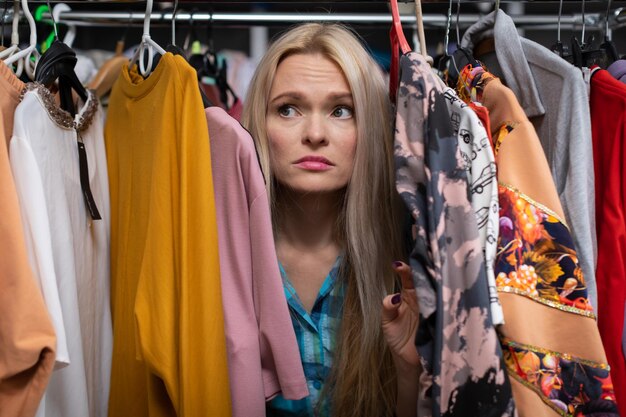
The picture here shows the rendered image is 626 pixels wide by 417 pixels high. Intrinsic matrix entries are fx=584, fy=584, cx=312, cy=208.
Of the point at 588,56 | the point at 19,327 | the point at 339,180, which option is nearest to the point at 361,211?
the point at 339,180

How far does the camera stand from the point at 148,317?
90 centimetres

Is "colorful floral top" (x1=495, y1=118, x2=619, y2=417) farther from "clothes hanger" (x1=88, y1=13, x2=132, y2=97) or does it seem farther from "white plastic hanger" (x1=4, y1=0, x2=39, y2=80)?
"clothes hanger" (x1=88, y1=13, x2=132, y2=97)

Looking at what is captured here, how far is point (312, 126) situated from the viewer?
1.08 meters

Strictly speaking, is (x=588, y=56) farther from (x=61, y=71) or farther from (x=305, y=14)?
(x=61, y=71)

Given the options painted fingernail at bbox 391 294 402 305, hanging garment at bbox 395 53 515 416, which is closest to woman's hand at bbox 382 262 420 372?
painted fingernail at bbox 391 294 402 305

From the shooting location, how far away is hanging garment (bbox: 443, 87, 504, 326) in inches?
32.7

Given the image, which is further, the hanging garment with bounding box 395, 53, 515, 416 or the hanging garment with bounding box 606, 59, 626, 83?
the hanging garment with bounding box 606, 59, 626, 83

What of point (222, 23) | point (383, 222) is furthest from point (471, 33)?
point (222, 23)

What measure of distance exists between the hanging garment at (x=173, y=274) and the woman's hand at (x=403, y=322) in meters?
0.27

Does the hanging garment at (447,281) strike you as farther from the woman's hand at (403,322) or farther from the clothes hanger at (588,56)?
the clothes hanger at (588,56)

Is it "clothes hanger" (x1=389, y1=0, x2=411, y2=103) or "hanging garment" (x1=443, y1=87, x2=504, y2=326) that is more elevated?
"clothes hanger" (x1=389, y1=0, x2=411, y2=103)

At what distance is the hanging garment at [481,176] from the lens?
0.83m

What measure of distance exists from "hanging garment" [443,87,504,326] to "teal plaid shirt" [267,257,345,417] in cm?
41

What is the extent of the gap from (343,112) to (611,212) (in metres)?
0.50
